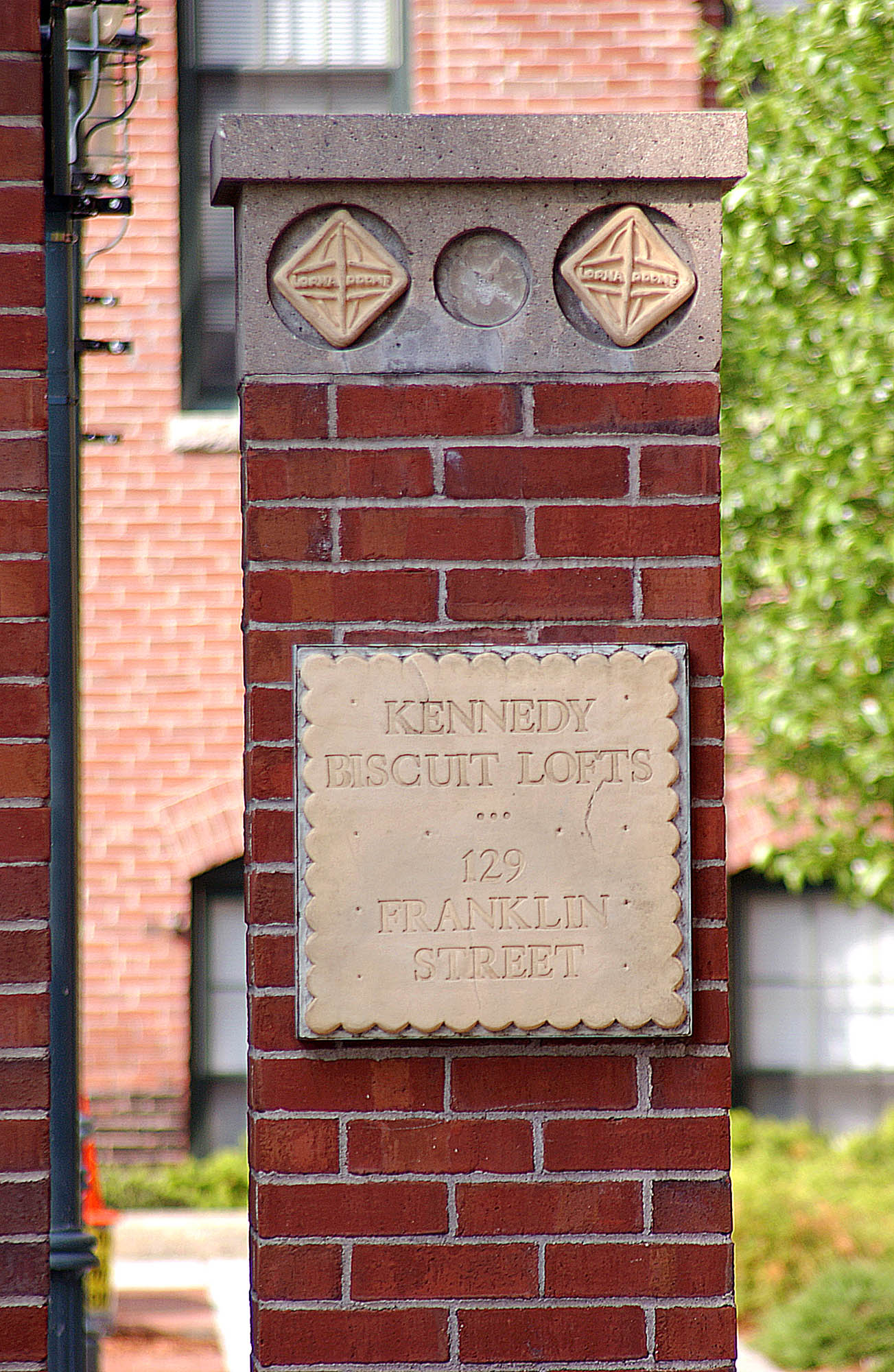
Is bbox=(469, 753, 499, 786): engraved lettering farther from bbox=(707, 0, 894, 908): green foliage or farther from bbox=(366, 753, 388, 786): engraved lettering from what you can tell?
bbox=(707, 0, 894, 908): green foliage

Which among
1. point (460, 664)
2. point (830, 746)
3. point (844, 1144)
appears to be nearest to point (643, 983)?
point (460, 664)

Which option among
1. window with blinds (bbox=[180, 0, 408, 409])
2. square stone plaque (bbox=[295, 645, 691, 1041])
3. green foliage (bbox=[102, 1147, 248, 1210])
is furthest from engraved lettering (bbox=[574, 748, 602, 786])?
window with blinds (bbox=[180, 0, 408, 409])

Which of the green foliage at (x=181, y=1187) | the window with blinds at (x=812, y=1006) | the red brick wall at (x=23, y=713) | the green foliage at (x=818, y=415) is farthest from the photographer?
the window with blinds at (x=812, y=1006)

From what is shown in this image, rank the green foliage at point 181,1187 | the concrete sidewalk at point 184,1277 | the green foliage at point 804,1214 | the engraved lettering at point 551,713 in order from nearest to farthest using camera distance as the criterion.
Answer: the engraved lettering at point 551,713
the green foliage at point 804,1214
the concrete sidewalk at point 184,1277
the green foliage at point 181,1187

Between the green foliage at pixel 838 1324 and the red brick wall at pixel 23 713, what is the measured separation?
15.1 ft

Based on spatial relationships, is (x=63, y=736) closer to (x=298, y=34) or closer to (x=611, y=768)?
(x=611, y=768)

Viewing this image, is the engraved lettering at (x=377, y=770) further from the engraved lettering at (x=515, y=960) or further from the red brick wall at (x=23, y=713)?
the red brick wall at (x=23, y=713)

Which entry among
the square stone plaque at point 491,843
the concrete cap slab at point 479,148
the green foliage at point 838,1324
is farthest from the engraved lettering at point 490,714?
the green foliage at point 838,1324

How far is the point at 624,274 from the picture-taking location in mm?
2383

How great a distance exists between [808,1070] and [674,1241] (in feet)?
23.3

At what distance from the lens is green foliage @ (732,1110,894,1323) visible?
6707 mm

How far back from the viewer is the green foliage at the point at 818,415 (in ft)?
15.8

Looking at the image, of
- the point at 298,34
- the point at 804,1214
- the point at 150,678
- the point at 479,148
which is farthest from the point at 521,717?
the point at 298,34

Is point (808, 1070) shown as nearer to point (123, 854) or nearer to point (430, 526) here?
point (123, 854)
